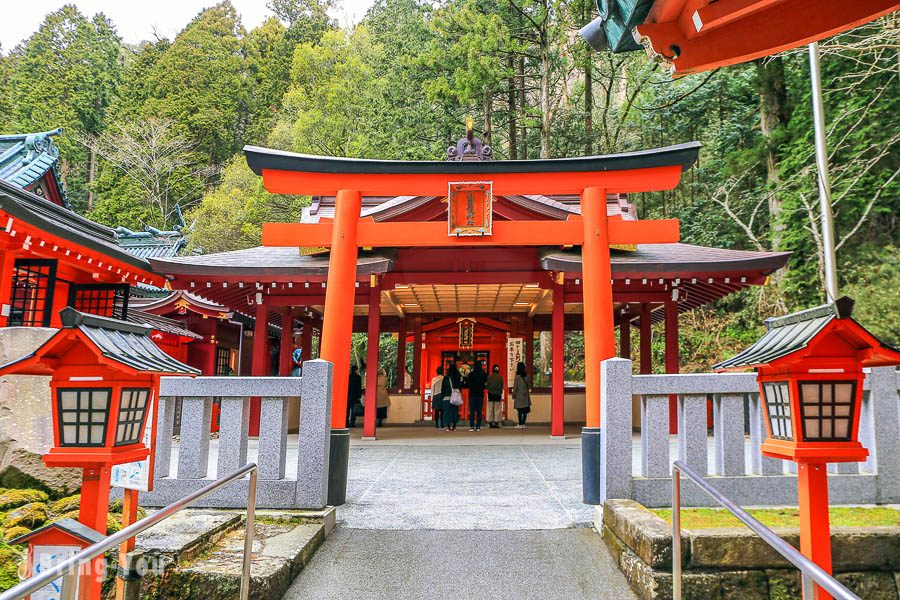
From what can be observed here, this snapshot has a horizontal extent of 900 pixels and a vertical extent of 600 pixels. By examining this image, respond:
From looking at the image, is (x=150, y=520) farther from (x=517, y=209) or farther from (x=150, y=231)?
(x=150, y=231)

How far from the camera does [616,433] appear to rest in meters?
5.05

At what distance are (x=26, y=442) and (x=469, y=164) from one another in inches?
226

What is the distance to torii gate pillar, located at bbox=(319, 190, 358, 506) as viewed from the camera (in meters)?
5.61

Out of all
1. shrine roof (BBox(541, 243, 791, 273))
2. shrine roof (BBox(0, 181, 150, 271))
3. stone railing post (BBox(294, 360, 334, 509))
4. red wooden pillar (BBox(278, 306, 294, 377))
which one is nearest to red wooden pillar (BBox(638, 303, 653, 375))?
shrine roof (BBox(541, 243, 791, 273))

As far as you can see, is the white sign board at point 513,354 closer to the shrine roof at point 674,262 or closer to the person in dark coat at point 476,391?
the person in dark coat at point 476,391

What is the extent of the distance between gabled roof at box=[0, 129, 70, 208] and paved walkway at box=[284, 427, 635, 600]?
10862 millimetres

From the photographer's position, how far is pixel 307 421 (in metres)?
5.07

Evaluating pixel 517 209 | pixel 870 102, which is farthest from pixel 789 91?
pixel 517 209

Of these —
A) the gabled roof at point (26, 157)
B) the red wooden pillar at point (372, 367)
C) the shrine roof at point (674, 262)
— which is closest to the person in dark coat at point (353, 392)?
Answer: the red wooden pillar at point (372, 367)

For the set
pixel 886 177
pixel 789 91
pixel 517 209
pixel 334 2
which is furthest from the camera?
pixel 334 2

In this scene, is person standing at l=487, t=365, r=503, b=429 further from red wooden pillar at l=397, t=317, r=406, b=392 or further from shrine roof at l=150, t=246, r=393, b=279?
shrine roof at l=150, t=246, r=393, b=279

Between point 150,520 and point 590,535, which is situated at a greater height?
point 150,520

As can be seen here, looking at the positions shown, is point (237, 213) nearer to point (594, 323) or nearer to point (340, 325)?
point (340, 325)

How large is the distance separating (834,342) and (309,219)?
36.7ft
